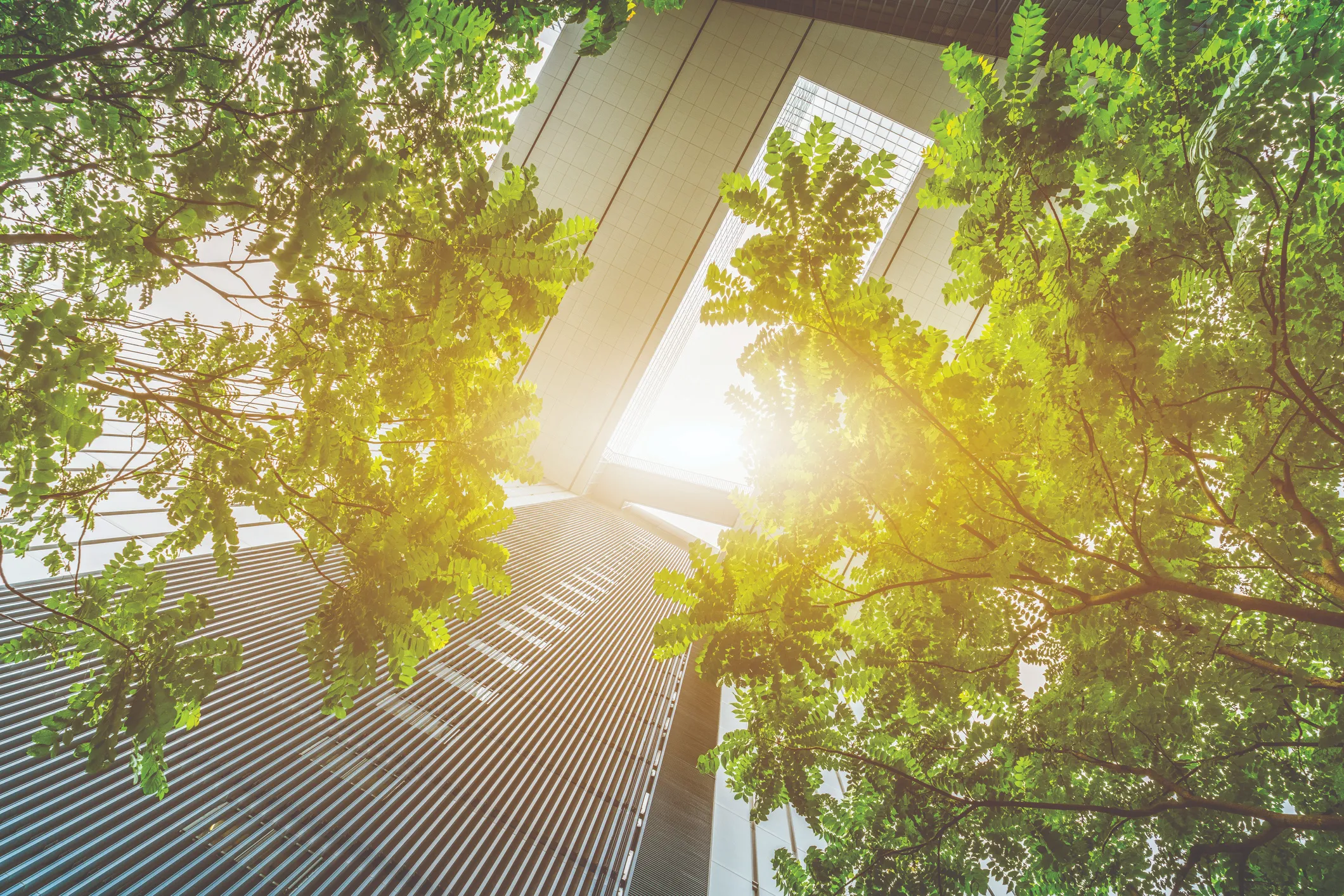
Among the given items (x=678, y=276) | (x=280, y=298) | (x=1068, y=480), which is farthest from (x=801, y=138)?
(x=280, y=298)

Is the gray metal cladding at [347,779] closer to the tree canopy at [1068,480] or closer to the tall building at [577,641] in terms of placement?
the tall building at [577,641]

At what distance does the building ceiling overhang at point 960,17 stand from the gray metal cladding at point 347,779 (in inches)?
470

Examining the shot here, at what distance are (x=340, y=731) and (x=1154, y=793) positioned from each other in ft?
17.5

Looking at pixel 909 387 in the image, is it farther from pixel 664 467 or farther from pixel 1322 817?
pixel 664 467

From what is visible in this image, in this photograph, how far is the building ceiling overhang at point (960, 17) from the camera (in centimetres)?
881

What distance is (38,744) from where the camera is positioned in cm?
159

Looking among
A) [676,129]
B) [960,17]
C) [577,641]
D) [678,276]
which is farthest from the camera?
[678,276]

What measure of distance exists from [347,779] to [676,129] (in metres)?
12.1

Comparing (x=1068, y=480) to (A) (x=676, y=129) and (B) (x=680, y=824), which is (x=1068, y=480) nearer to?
(B) (x=680, y=824)

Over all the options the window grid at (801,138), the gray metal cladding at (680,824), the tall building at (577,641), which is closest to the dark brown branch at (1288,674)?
the gray metal cladding at (680,824)

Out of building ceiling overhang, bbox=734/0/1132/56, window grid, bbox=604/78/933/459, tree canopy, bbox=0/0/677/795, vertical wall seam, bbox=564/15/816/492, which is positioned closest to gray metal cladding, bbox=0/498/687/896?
tree canopy, bbox=0/0/677/795

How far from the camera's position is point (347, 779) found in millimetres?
3949

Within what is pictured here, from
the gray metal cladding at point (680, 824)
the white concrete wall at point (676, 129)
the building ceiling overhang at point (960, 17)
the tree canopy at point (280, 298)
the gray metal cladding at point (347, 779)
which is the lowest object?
the gray metal cladding at point (680, 824)

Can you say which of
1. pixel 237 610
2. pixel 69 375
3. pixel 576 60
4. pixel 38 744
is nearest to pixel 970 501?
pixel 69 375
